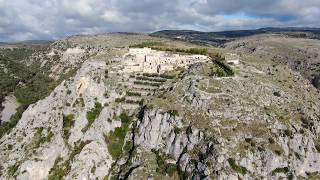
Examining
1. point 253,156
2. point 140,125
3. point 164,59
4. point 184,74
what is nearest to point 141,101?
point 140,125

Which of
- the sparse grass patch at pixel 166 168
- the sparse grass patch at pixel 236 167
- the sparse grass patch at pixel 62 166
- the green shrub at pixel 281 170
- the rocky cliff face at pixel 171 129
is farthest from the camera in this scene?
the sparse grass patch at pixel 62 166

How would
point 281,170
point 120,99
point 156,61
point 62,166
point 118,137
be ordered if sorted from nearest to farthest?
point 281,170
point 62,166
point 118,137
point 120,99
point 156,61

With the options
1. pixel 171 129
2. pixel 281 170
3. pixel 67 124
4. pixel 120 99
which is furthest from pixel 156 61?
pixel 281 170

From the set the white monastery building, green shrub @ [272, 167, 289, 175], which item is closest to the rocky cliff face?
green shrub @ [272, 167, 289, 175]

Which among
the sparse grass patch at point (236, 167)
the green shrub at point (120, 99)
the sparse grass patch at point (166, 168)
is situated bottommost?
the sparse grass patch at point (166, 168)

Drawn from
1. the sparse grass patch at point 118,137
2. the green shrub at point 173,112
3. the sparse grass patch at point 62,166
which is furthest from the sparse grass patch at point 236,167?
the sparse grass patch at point 62,166

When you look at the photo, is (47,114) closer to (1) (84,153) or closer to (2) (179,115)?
(1) (84,153)

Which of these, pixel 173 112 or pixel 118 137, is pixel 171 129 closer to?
pixel 173 112

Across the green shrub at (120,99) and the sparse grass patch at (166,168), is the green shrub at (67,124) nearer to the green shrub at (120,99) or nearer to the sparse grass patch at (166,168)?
the green shrub at (120,99)
